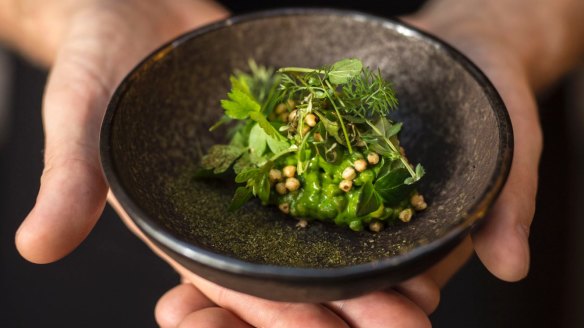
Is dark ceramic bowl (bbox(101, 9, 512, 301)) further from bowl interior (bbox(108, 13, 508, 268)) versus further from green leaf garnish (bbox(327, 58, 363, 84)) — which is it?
green leaf garnish (bbox(327, 58, 363, 84))

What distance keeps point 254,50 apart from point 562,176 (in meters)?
1.36

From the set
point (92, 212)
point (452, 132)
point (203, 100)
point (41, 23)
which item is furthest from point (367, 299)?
point (41, 23)

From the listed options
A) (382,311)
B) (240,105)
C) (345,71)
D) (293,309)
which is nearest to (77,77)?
(240,105)

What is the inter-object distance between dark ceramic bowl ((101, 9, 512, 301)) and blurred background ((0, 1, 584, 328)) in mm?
659

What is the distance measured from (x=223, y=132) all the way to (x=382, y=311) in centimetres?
77

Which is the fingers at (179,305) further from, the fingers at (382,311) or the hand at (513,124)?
the hand at (513,124)

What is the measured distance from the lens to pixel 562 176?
248 centimetres

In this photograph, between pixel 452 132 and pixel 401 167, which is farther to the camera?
pixel 452 132

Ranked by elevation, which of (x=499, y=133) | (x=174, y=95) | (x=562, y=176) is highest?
(x=499, y=133)

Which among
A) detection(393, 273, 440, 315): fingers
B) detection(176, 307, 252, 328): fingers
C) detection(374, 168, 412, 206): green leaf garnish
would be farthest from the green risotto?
detection(176, 307, 252, 328): fingers

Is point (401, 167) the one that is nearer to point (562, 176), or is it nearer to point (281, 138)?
point (281, 138)

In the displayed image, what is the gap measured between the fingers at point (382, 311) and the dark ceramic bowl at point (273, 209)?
4.1 inches

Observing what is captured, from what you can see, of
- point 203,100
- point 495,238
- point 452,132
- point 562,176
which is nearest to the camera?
point 495,238

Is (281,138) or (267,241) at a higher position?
(281,138)
